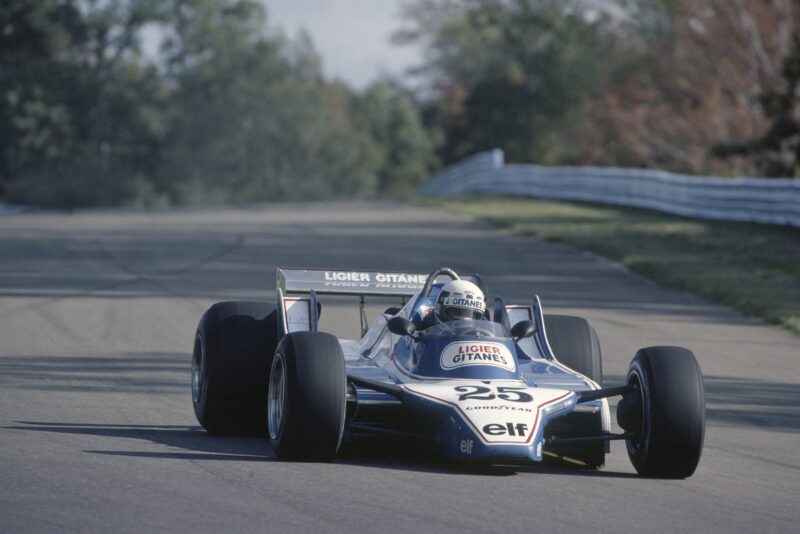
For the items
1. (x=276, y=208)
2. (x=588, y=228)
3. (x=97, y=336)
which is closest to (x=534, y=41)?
(x=276, y=208)

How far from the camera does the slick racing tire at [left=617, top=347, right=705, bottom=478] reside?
801 centimetres

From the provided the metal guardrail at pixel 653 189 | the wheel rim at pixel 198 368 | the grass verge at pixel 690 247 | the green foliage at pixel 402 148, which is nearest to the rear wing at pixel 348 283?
the wheel rim at pixel 198 368

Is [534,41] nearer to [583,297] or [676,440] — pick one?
[583,297]

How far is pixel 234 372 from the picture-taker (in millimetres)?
9461

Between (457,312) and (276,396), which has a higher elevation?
(457,312)

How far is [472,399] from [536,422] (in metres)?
0.35

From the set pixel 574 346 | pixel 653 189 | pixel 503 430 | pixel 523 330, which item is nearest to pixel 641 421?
pixel 503 430

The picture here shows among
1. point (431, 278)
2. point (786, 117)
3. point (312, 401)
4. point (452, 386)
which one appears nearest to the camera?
point (312, 401)

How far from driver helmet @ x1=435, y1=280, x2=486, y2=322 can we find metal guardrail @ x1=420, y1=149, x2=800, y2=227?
17.1 meters

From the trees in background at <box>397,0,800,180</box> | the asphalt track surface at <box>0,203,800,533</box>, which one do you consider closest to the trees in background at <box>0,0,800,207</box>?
the trees in background at <box>397,0,800,180</box>

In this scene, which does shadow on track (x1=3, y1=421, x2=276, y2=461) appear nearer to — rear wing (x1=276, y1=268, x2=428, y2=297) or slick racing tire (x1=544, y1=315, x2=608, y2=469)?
rear wing (x1=276, y1=268, x2=428, y2=297)

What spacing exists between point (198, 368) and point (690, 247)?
15.7 metres

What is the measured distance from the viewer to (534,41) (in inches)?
2763

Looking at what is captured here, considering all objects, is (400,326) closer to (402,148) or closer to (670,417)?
(670,417)
